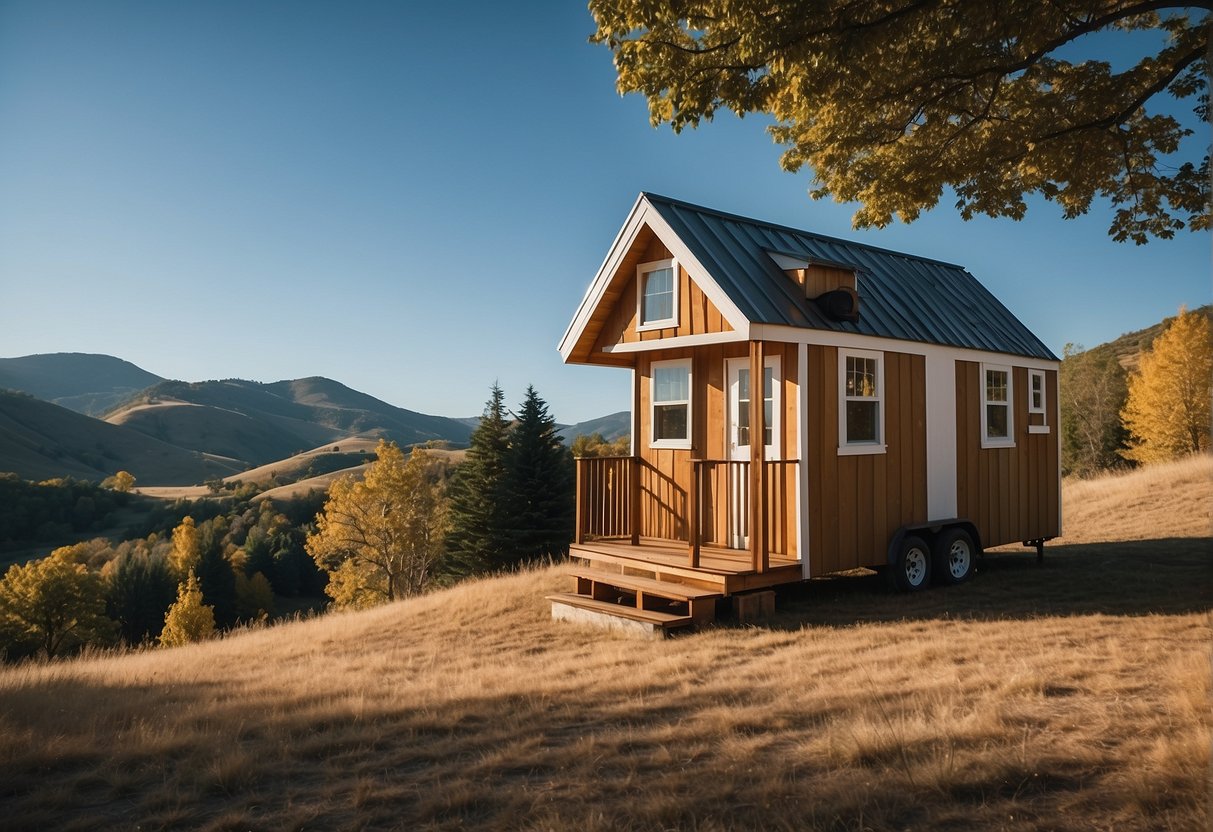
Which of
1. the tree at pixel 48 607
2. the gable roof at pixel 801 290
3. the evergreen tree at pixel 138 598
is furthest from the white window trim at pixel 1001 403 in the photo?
the evergreen tree at pixel 138 598

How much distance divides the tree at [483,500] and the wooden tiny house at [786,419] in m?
21.8

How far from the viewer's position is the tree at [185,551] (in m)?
62.6

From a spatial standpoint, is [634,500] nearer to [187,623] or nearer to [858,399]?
[858,399]

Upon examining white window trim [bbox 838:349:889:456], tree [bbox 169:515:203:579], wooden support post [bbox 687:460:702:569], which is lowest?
tree [bbox 169:515:203:579]

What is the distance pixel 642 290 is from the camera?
39.4ft

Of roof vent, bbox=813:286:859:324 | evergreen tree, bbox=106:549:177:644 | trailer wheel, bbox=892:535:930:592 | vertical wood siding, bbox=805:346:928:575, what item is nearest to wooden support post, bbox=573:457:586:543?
vertical wood siding, bbox=805:346:928:575

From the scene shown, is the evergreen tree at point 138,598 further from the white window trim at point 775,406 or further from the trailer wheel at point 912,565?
the trailer wheel at point 912,565

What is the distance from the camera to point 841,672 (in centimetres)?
703

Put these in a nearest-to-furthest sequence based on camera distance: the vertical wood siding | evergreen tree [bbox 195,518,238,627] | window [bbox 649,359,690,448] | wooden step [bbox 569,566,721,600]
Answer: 1. wooden step [bbox 569,566,721,600]
2. the vertical wood siding
3. window [bbox 649,359,690,448]
4. evergreen tree [bbox 195,518,238,627]

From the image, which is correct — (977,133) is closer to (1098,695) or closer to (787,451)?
(787,451)

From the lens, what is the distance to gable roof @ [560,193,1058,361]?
1029 cm

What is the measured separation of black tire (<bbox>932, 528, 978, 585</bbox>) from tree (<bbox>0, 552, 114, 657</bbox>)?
162ft

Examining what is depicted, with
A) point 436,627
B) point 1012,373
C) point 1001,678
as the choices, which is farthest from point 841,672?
point 1012,373

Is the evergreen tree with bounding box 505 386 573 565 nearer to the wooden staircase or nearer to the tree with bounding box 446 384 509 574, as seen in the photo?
the tree with bounding box 446 384 509 574
